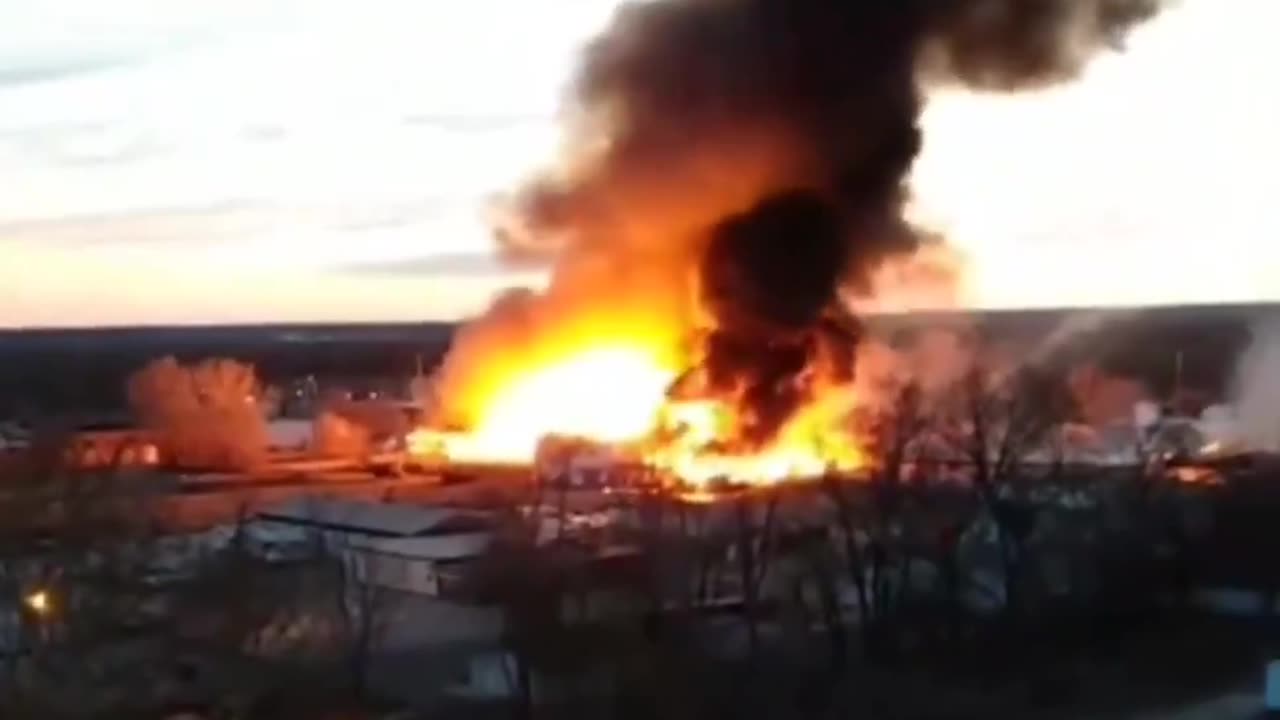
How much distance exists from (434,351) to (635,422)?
2550 inches

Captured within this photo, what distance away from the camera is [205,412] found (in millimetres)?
50750

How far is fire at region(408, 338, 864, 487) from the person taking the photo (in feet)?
109

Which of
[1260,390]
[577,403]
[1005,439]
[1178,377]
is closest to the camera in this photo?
[1005,439]

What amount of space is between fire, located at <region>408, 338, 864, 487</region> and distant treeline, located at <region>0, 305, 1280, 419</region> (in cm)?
251

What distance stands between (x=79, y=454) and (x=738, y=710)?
8867 millimetres

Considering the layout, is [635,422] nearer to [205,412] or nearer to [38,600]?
[38,600]

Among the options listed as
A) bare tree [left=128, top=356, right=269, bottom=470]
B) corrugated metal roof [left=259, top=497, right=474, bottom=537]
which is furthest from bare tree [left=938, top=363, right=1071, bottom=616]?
bare tree [left=128, top=356, right=269, bottom=470]

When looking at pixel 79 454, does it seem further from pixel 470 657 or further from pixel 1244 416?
pixel 1244 416

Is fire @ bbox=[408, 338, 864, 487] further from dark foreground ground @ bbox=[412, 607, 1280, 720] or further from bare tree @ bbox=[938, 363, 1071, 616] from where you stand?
dark foreground ground @ bbox=[412, 607, 1280, 720]

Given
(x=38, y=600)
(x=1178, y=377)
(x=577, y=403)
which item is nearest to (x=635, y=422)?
(x=577, y=403)

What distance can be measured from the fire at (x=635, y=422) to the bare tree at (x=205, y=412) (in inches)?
347

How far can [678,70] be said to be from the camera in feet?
104

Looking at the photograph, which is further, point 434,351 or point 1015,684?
point 434,351

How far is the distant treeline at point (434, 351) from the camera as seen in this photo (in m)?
56.8
